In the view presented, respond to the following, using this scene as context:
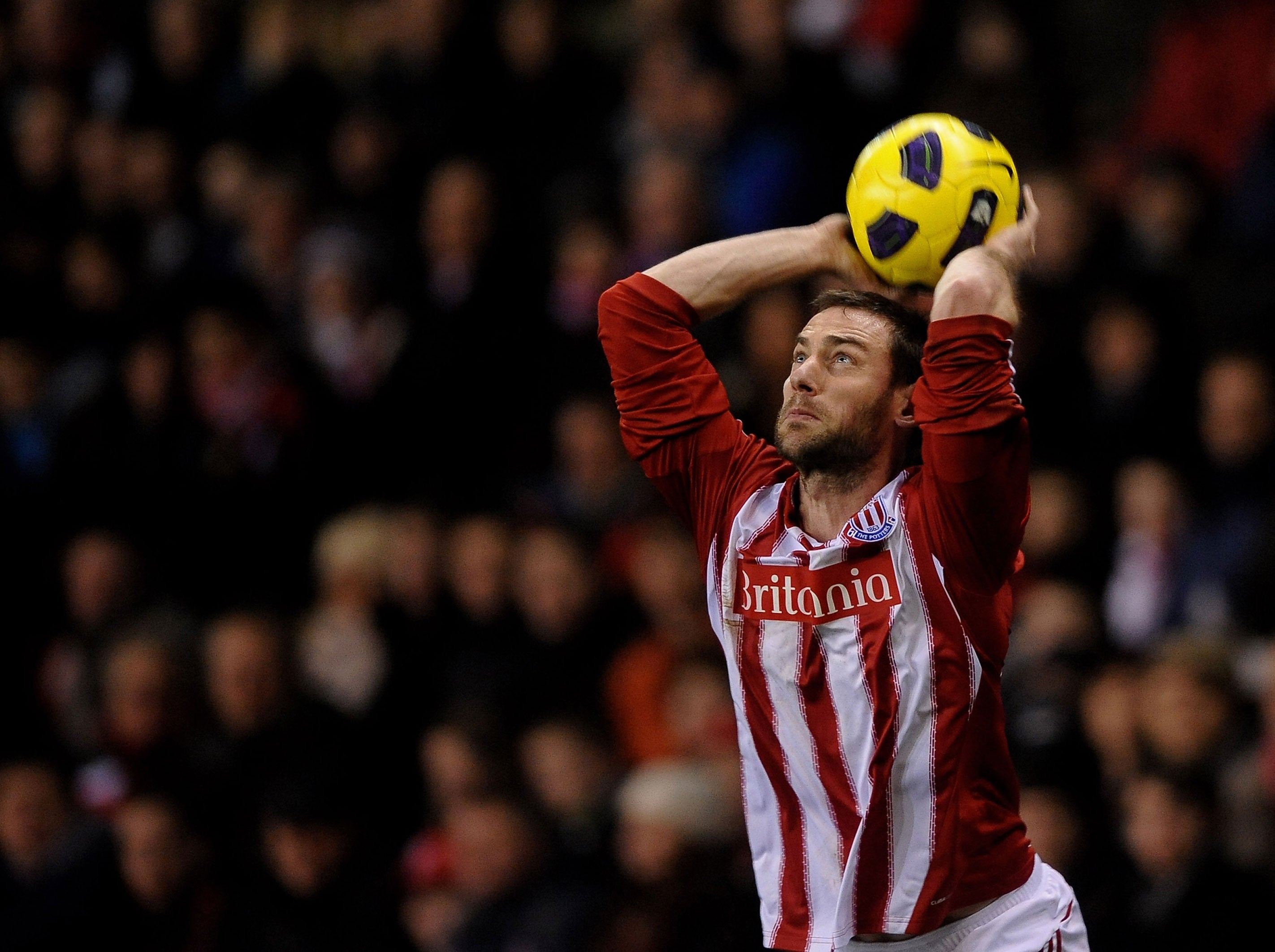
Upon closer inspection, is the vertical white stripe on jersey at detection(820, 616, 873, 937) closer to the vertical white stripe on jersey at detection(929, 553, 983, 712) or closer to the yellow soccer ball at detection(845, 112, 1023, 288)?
the vertical white stripe on jersey at detection(929, 553, 983, 712)

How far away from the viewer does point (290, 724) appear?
756 cm

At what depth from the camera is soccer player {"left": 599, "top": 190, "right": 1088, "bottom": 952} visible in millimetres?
3613

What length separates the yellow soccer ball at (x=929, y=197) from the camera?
384 centimetres

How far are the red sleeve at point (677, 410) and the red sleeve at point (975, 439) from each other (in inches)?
22.5

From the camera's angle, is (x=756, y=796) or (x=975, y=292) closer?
(x=975, y=292)

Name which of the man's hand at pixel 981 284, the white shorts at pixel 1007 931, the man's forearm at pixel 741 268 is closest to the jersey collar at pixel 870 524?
the man's hand at pixel 981 284

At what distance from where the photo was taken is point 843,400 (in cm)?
391

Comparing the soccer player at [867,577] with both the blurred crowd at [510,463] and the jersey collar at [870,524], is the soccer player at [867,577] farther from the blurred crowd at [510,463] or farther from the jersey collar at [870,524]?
the blurred crowd at [510,463]

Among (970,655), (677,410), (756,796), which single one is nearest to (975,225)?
(677,410)

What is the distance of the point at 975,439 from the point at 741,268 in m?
0.85

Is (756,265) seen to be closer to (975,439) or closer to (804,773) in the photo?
(975,439)

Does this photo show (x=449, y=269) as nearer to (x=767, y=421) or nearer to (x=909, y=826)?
(x=767, y=421)

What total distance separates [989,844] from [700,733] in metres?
2.82

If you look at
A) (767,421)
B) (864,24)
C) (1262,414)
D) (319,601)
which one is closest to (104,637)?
(319,601)
